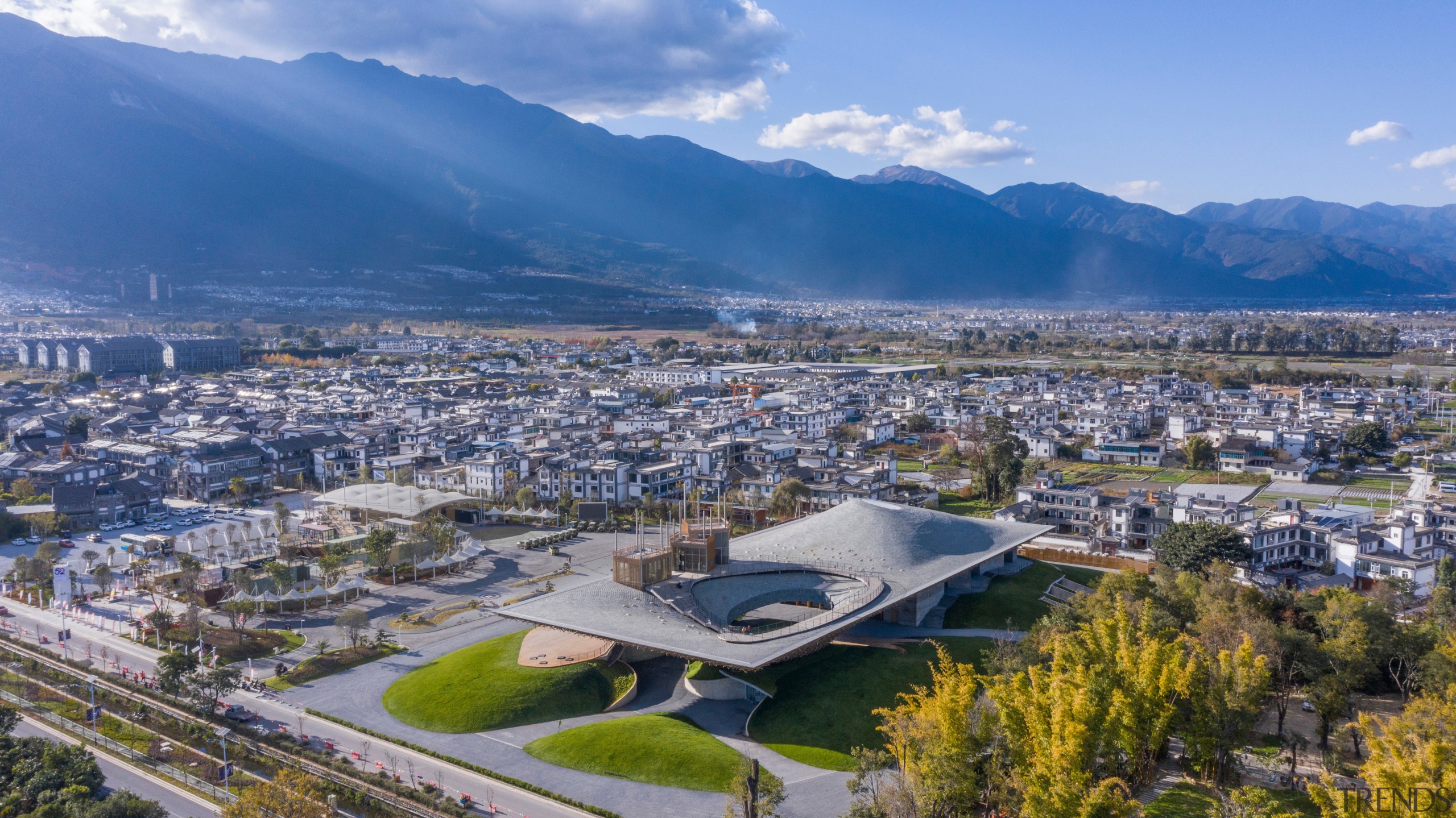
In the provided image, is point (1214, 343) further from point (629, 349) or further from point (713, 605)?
point (713, 605)

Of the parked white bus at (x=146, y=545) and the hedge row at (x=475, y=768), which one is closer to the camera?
the hedge row at (x=475, y=768)

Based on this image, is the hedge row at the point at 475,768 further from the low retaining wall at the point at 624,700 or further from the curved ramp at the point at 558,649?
the curved ramp at the point at 558,649

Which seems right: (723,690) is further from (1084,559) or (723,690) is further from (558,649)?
(1084,559)

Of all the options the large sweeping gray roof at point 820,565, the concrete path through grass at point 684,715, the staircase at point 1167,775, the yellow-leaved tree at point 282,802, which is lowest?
the concrete path through grass at point 684,715

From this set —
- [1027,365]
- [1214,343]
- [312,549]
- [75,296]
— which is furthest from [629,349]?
[75,296]

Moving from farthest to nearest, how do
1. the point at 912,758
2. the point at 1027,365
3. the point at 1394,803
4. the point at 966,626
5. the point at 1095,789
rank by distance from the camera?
1. the point at 1027,365
2. the point at 966,626
3. the point at 912,758
4. the point at 1095,789
5. the point at 1394,803

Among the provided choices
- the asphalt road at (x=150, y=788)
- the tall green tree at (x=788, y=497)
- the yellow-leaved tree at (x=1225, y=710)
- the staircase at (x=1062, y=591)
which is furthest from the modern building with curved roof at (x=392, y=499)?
the yellow-leaved tree at (x=1225, y=710)

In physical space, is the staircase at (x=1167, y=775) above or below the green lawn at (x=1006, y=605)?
below

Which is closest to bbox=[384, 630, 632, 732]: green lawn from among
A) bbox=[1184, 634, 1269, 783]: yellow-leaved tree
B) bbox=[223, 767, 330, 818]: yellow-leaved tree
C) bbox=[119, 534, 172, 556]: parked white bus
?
bbox=[223, 767, 330, 818]: yellow-leaved tree
